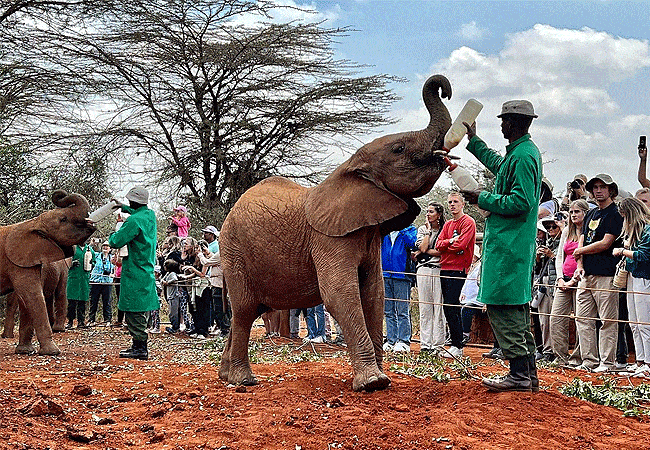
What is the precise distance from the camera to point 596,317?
939cm

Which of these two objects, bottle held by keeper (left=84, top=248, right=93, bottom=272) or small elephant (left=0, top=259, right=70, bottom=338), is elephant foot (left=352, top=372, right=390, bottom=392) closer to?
small elephant (left=0, top=259, right=70, bottom=338)

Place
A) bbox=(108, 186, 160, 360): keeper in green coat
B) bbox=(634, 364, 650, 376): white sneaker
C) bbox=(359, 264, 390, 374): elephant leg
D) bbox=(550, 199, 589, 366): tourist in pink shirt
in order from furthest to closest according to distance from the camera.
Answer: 1. bbox=(108, 186, 160, 360): keeper in green coat
2. bbox=(550, 199, 589, 366): tourist in pink shirt
3. bbox=(634, 364, 650, 376): white sneaker
4. bbox=(359, 264, 390, 374): elephant leg

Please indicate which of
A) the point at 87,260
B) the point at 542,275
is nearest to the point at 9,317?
the point at 87,260

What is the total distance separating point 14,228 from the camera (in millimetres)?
10477

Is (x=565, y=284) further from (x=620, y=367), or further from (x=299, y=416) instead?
(x=299, y=416)

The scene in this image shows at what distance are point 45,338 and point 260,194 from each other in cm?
467

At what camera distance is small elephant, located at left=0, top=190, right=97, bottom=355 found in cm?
1027

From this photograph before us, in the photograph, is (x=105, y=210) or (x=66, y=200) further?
(x=66, y=200)

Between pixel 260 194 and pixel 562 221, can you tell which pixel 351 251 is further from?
pixel 562 221

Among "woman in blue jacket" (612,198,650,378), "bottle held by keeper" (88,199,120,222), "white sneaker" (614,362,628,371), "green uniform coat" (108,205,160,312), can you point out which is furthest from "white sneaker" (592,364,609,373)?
"bottle held by keeper" (88,199,120,222)

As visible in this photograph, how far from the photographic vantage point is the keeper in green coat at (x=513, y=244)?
601cm

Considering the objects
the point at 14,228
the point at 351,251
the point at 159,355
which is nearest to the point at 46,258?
the point at 14,228

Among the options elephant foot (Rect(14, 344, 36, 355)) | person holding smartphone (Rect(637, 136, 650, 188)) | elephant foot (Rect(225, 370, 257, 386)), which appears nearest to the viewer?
elephant foot (Rect(225, 370, 257, 386))

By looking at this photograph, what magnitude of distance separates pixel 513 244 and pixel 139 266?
5674mm
